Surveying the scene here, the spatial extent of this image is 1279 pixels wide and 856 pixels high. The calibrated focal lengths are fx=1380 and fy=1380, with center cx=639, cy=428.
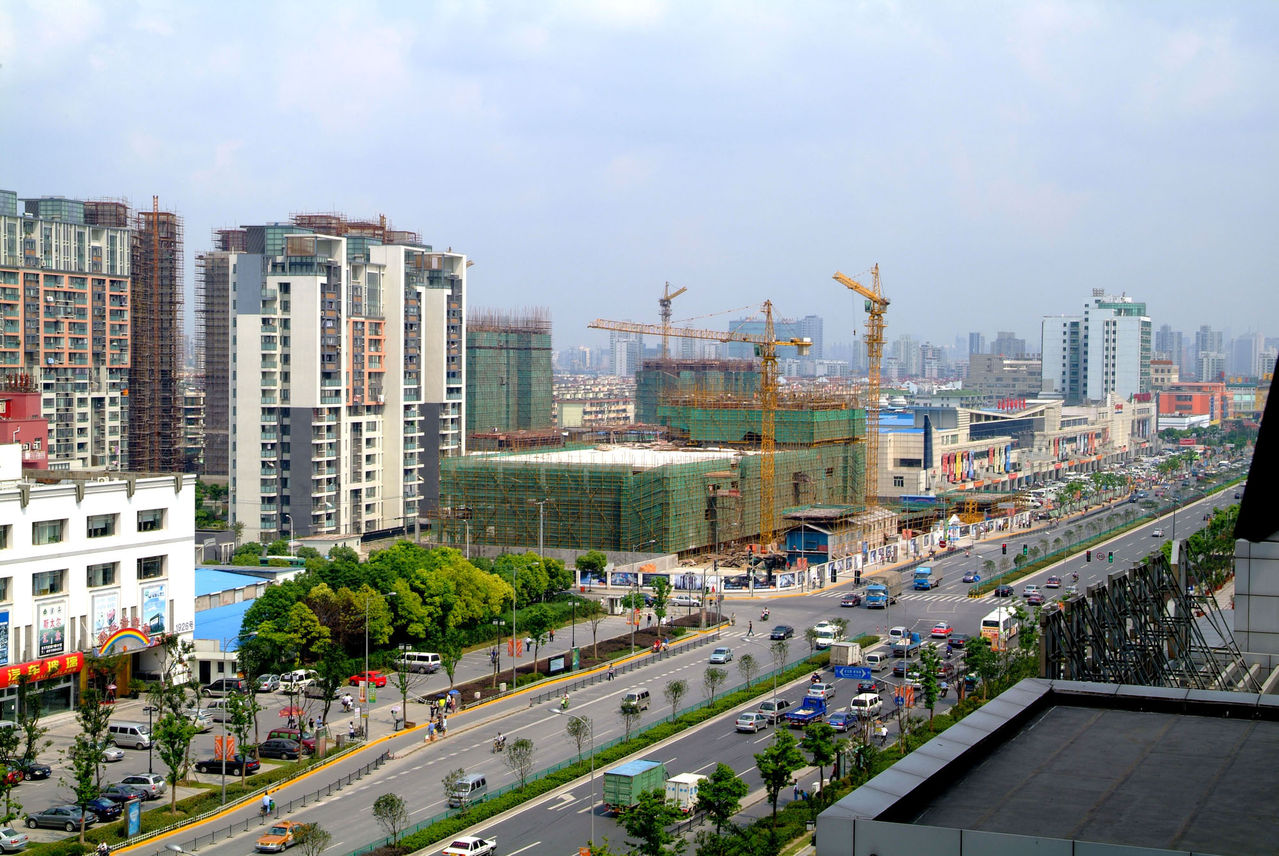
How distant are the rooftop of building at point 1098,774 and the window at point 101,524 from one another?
19.3 meters

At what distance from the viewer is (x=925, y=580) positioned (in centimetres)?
3884

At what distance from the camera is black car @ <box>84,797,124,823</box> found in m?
17.6

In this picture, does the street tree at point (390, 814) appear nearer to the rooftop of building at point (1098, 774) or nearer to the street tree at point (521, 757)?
the street tree at point (521, 757)

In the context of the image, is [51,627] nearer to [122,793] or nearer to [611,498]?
[122,793]

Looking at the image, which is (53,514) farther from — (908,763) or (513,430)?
(513,430)

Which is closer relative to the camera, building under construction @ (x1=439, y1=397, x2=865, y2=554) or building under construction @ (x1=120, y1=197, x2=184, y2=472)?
building under construction @ (x1=439, y1=397, x2=865, y2=554)

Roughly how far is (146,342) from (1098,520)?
124 feet

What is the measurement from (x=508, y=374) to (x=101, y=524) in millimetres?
49505

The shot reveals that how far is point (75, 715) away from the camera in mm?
22453

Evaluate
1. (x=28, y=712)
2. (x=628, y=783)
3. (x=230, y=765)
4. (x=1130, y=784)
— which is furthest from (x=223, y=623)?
(x=1130, y=784)

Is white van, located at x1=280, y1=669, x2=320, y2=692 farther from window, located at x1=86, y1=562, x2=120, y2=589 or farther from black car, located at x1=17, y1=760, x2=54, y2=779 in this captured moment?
black car, located at x1=17, y1=760, x2=54, y2=779

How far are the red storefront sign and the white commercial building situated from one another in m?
0.02

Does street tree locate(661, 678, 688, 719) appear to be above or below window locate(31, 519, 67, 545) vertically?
below

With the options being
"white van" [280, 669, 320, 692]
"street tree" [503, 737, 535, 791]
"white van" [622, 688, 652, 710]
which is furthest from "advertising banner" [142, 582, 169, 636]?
"street tree" [503, 737, 535, 791]
